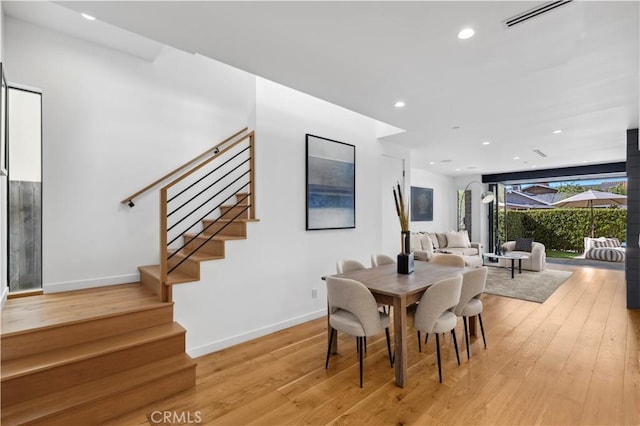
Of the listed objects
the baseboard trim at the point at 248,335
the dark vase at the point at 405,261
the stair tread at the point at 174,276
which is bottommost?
the baseboard trim at the point at 248,335

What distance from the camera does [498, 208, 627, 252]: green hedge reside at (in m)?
9.41

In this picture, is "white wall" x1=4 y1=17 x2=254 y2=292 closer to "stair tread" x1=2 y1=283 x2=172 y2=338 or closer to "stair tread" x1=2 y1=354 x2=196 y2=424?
"stair tread" x1=2 y1=283 x2=172 y2=338

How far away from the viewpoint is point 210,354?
9.46 feet

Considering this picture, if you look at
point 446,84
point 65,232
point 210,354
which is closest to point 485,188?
point 446,84

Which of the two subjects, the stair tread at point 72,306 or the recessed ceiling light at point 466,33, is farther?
the stair tread at point 72,306

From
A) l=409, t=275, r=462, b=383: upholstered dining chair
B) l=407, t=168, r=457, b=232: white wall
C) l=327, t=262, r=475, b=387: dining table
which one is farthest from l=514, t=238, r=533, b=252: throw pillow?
l=409, t=275, r=462, b=383: upholstered dining chair

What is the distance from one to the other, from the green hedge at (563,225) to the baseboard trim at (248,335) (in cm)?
807

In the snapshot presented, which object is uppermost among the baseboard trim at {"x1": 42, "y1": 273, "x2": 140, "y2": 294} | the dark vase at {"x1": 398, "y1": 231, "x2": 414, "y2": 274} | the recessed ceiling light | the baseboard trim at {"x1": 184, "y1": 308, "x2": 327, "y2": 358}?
the recessed ceiling light

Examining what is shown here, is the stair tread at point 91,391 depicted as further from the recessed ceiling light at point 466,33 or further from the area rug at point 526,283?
the area rug at point 526,283

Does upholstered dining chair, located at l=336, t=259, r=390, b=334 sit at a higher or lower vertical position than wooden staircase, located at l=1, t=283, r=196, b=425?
higher

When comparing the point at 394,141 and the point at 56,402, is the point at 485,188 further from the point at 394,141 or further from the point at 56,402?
the point at 56,402

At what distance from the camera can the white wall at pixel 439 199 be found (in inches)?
331

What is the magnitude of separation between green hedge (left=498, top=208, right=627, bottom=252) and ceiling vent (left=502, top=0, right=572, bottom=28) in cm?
874

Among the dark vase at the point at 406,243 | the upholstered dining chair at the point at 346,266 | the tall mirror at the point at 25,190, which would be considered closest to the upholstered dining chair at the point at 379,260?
the upholstered dining chair at the point at 346,266
